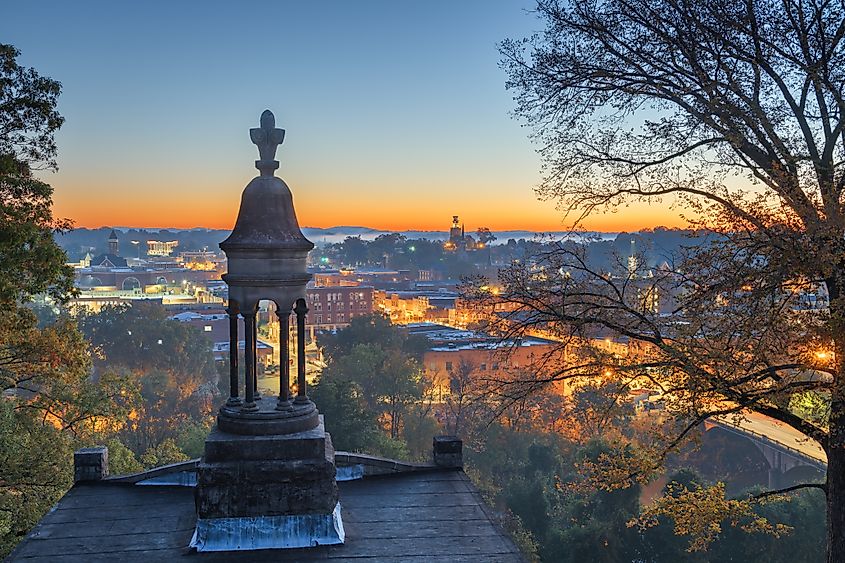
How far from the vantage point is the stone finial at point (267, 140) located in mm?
9648

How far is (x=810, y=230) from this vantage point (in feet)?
24.8

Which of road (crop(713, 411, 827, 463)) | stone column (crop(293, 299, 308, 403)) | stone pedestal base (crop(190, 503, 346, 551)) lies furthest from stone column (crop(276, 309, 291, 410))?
road (crop(713, 411, 827, 463))

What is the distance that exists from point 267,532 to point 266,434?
3.86 feet

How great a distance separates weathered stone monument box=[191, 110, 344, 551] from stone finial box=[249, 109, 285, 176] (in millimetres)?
13

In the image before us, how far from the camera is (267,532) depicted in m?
8.75

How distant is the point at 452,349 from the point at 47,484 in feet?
149

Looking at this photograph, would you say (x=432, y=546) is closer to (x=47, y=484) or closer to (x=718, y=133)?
(x=718, y=133)

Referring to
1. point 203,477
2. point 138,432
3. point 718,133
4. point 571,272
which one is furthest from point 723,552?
point 138,432

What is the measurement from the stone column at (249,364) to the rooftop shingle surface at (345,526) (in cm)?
173

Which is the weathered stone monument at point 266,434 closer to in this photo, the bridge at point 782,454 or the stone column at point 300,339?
the stone column at point 300,339

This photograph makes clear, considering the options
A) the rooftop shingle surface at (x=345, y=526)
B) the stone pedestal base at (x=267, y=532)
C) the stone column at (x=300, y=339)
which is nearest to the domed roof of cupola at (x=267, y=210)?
the stone column at (x=300, y=339)

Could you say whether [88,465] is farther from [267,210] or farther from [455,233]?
[455,233]

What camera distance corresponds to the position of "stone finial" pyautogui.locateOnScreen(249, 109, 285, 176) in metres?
9.65

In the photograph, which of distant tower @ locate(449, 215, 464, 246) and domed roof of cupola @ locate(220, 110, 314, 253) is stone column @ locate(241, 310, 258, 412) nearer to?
domed roof of cupola @ locate(220, 110, 314, 253)
